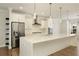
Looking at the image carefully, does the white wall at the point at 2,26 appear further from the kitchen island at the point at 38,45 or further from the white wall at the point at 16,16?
the kitchen island at the point at 38,45

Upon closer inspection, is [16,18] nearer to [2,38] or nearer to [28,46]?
[2,38]

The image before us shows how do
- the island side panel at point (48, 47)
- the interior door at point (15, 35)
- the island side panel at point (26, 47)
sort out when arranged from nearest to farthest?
the island side panel at point (26, 47)
the island side panel at point (48, 47)
the interior door at point (15, 35)

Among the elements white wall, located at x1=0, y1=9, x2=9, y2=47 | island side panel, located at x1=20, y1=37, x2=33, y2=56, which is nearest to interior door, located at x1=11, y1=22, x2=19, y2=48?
white wall, located at x1=0, y1=9, x2=9, y2=47

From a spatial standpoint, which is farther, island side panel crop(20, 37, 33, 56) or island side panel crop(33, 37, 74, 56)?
island side panel crop(33, 37, 74, 56)

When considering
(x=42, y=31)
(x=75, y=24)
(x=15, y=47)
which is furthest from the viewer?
(x=75, y=24)

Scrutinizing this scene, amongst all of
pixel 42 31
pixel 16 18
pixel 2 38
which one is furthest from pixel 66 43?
pixel 2 38

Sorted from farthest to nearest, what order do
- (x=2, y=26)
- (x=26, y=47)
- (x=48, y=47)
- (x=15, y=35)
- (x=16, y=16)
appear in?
(x=16, y=16) < (x=2, y=26) < (x=15, y=35) < (x=48, y=47) < (x=26, y=47)

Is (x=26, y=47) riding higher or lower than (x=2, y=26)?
lower

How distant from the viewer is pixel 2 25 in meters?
5.35

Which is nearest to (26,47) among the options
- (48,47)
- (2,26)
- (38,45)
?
(38,45)

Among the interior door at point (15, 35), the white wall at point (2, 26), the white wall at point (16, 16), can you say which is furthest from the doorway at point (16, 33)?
the white wall at point (2, 26)

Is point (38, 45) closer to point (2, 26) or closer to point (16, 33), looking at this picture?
point (16, 33)

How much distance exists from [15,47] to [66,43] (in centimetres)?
309

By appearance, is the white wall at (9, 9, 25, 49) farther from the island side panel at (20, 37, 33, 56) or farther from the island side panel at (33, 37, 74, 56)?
the island side panel at (33, 37, 74, 56)
